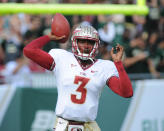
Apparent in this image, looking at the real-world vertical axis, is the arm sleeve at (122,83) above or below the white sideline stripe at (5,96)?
above

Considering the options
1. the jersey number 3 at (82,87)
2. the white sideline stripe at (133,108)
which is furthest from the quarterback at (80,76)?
the white sideline stripe at (133,108)

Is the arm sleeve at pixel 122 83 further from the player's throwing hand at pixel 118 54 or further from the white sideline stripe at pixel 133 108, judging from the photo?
the white sideline stripe at pixel 133 108

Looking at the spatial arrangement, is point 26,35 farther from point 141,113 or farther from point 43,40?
point 43,40

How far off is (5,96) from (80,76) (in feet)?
6.65

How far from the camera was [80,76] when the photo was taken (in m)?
4.07

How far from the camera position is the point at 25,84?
5988 mm

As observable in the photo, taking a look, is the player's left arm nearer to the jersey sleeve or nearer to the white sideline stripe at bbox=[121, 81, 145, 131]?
the jersey sleeve

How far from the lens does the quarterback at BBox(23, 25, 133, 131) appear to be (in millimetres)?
3984

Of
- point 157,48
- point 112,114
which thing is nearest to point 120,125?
point 112,114

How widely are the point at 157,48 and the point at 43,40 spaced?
3.85 metres

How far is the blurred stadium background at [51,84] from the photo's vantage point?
586 cm

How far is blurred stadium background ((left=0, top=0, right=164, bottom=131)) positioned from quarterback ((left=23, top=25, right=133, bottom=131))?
1.61 meters

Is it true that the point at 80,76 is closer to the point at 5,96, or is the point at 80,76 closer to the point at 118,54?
the point at 118,54

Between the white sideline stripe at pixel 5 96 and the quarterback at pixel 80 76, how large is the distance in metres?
1.77
